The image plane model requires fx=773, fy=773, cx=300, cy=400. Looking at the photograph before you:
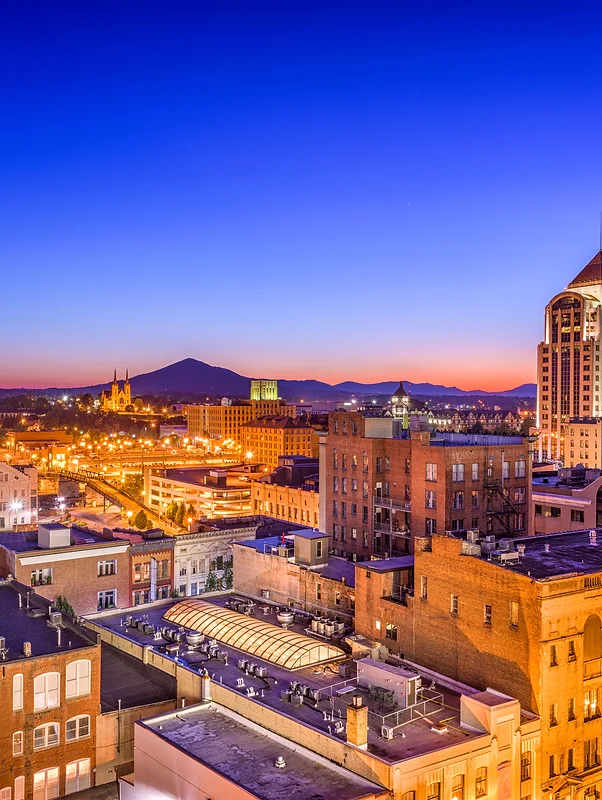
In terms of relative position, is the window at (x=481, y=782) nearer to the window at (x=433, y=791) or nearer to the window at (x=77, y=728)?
the window at (x=433, y=791)

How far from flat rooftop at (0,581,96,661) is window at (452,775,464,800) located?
2198 centimetres

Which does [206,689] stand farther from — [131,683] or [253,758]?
[131,683]

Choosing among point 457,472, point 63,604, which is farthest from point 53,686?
point 457,472

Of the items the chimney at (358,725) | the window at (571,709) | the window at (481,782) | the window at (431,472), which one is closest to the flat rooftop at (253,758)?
the chimney at (358,725)

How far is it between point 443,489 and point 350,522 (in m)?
→ 13.4

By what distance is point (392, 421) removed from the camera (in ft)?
244

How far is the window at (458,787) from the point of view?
37219 millimetres

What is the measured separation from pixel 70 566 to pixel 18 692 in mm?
26744

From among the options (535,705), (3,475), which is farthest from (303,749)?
(3,475)

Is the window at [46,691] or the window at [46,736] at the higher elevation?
the window at [46,691]

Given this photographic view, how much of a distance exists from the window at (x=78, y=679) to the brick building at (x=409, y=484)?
31.3 m

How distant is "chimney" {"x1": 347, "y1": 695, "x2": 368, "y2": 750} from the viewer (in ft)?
118

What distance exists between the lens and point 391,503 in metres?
70.3

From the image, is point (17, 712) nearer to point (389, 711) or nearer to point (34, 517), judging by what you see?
point (389, 711)
